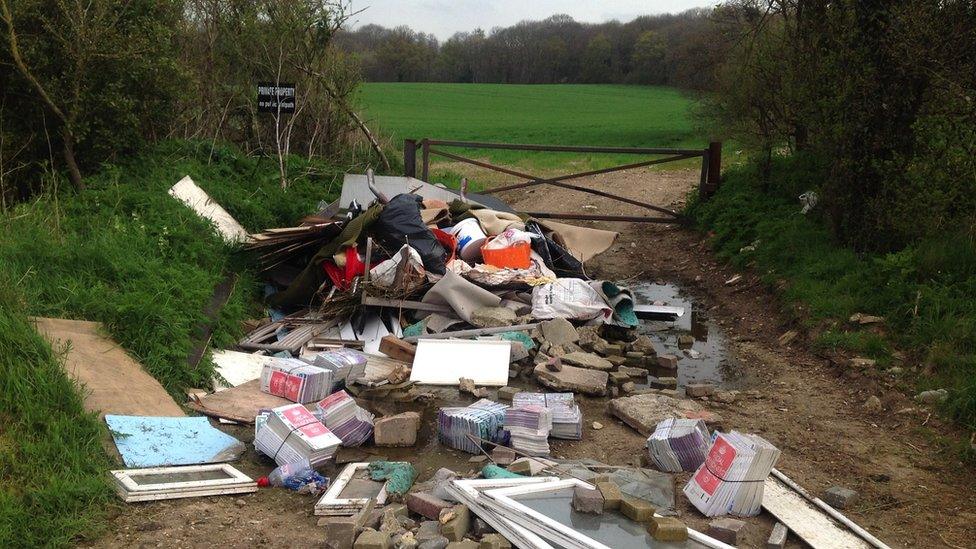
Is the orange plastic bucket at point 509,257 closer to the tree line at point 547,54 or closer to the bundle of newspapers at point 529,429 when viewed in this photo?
the bundle of newspapers at point 529,429

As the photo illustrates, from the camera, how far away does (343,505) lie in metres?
4.46

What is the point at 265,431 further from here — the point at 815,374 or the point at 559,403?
the point at 815,374

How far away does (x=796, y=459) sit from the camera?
531 centimetres

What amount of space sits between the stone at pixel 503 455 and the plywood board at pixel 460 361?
54.6 inches

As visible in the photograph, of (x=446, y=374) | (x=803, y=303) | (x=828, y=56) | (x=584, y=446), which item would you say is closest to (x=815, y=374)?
(x=803, y=303)

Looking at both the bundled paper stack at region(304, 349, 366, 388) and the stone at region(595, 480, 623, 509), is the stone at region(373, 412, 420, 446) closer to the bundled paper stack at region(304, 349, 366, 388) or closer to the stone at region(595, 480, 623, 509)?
the bundled paper stack at region(304, 349, 366, 388)

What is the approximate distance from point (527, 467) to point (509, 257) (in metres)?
4.11

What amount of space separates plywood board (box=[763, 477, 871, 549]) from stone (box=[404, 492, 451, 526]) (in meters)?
1.85

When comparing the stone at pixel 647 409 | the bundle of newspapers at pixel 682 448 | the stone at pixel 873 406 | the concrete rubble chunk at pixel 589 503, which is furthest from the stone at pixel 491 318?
the concrete rubble chunk at pixel 589 503

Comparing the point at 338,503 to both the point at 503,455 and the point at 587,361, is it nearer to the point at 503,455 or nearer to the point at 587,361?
the point at 503,455

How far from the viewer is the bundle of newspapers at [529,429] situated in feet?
17.4

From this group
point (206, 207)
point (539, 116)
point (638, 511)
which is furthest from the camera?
point (539, 116)

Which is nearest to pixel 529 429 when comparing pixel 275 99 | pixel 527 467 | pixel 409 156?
pixel 527 467

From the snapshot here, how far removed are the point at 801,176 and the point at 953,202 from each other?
13.4ft
